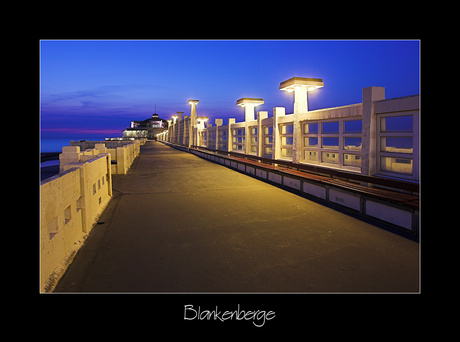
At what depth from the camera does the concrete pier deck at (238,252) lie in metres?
3.46

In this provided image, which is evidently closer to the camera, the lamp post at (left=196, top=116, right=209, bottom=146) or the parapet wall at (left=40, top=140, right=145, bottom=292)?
the parapet wall at (left=40, top=140, right=145, bottom=292)

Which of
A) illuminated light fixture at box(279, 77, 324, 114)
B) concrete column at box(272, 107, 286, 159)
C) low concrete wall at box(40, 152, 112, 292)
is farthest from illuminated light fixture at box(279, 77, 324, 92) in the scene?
low concrete wall at box(40, 152, 112, 292)

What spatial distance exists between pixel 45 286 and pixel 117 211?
12.5 ft

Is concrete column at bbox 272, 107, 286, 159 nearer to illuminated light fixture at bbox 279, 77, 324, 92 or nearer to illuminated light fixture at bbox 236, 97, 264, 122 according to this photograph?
illuminated light fixture at bbox 279, 77, 324, 92

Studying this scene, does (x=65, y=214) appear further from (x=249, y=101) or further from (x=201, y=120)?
(x=201, y=120)

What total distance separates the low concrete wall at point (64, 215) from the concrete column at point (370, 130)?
6635 millimetres

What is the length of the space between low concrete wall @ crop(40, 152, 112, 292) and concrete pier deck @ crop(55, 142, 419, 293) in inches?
7.2

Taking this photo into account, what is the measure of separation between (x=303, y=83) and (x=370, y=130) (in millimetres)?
4337

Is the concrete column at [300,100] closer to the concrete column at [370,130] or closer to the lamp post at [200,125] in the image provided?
the concrete column at [370,130]

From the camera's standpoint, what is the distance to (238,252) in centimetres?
441

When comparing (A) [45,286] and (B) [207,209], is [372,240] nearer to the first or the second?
(B) [207,209]

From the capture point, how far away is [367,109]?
716 cm

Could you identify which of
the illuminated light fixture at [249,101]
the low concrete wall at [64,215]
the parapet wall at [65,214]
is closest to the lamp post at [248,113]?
the illuminated light fixture at [249,101]

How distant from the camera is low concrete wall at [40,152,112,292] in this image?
11.2ft
